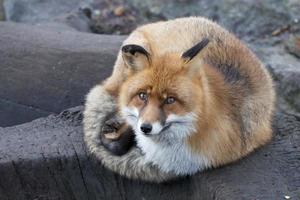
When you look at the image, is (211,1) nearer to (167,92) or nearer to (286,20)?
(286,20)

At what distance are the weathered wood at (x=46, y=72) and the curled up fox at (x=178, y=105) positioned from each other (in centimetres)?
114

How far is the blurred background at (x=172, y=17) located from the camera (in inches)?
237

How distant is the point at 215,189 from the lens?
4180 mm

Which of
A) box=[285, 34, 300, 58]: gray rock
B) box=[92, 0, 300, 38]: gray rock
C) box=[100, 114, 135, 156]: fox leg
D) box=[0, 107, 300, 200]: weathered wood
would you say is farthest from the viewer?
box=[92, 0, 300, 38]: gray rock

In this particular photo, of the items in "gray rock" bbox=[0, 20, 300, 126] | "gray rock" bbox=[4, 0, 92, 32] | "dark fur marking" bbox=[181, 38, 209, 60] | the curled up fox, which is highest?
"dark fur marking" bbox=[181, 38, 209, 60]

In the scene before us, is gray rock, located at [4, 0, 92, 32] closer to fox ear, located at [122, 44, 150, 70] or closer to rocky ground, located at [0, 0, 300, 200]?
rocky ground, located at [0, 0, 300, 200]

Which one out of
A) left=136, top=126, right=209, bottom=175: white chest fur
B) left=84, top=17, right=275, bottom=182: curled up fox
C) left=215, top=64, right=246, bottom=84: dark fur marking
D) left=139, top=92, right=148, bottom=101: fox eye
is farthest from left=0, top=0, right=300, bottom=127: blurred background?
left=139, top=92, right=148, bottom=101: fox eye

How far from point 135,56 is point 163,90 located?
26 centimetres

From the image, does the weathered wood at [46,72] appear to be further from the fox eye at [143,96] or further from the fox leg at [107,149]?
the fox eye at [143,96]

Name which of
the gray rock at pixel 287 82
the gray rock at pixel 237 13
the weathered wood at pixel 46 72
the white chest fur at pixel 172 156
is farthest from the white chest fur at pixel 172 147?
the gray rock at pixel 237 13

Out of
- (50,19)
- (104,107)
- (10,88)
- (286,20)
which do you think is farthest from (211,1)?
(104,107)

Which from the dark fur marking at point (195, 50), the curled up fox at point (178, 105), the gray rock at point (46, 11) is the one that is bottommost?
the gray rock at point (46, 11)

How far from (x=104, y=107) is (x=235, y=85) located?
0.83m

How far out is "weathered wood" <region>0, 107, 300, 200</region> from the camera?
171 inches
